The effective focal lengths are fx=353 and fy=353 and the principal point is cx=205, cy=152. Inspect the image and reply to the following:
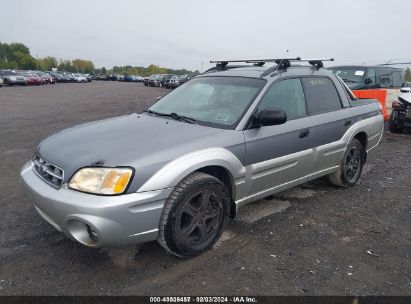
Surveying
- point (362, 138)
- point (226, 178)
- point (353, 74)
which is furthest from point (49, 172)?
point (353, 74)

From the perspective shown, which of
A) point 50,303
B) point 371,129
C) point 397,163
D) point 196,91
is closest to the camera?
point 50,303

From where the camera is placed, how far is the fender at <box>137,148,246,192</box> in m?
2.78

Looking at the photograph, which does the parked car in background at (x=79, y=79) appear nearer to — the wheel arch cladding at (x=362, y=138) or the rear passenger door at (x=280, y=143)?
the wheel arch cladding at (x=362, y=138)

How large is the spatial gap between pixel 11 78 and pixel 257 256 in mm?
36194

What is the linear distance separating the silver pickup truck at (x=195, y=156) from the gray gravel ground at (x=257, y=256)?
317 millimetres

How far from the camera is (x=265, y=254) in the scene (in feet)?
10.7

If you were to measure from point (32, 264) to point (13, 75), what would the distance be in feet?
118

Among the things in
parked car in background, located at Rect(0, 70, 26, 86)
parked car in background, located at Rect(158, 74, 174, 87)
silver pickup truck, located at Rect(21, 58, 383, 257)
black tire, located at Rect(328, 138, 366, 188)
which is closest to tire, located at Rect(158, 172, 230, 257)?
silver pickup truck, located at Rect(21, 58, 383, 257)

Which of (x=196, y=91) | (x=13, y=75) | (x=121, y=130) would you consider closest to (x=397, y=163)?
(x=196, y=91)

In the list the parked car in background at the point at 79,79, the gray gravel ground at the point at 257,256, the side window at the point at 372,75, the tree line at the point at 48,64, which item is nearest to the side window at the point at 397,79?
the side window at the point at 372,75

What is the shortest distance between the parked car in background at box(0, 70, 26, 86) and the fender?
35.7 metres

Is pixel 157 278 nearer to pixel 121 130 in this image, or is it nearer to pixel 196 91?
pixel 121 130

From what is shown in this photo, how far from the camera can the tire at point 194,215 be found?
2.89m

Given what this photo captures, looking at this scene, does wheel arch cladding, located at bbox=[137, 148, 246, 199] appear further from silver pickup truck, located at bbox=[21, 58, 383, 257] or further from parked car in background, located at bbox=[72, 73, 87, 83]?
parked car in background, located at bbox=[72, 73, 87, 83]
